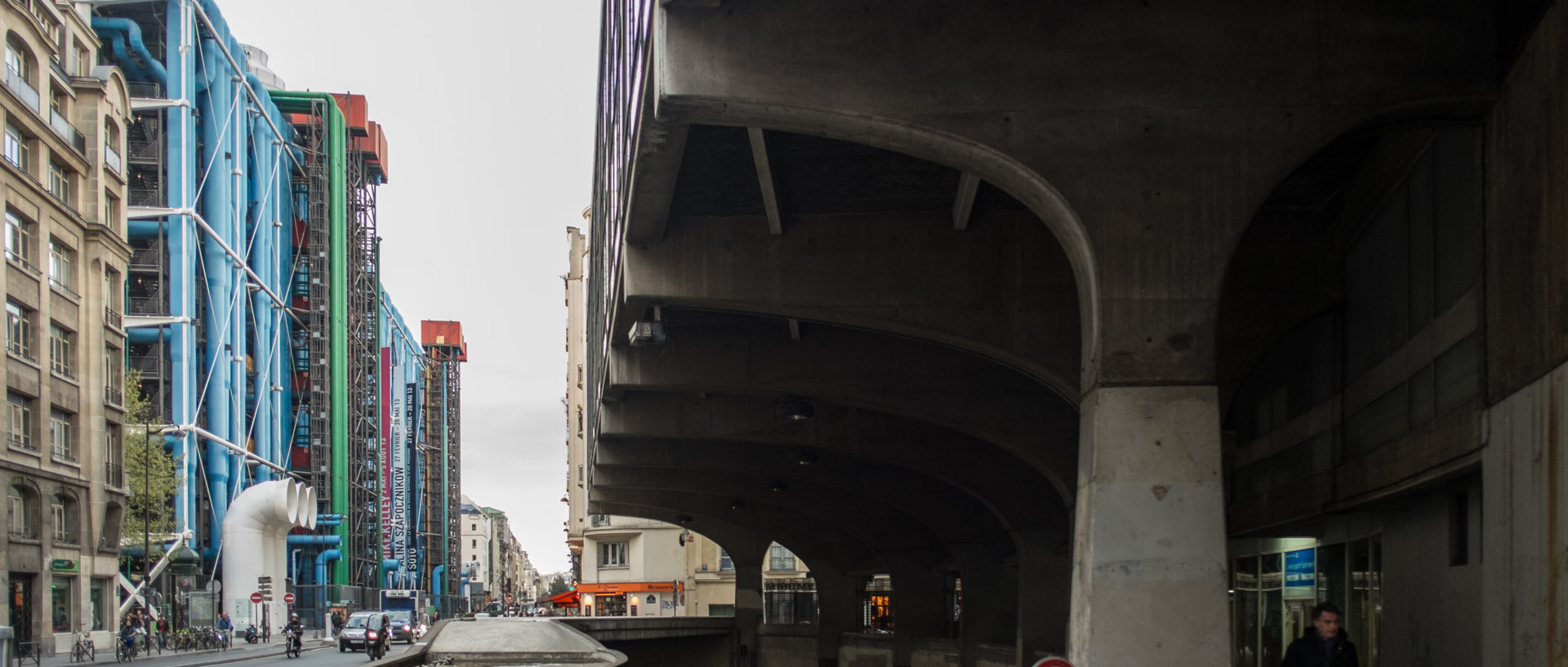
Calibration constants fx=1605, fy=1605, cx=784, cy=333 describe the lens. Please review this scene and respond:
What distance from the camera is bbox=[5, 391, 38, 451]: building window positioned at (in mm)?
46719

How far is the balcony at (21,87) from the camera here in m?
47.8

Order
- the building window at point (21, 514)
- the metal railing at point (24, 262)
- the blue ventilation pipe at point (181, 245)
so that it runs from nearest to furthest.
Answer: the building window at point (21, 514), the metal railing at point (24, 262), the blue ventilation pipe at point (181, 245)

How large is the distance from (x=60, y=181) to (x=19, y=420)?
9232 millimetres

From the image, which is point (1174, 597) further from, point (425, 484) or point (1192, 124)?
point (425, 484)

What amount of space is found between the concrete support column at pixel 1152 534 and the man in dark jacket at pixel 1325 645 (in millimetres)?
793

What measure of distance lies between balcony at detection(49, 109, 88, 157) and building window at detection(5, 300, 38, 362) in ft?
21.3

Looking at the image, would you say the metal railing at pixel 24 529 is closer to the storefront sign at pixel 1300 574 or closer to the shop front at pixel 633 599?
the storefront sign at pixel 1300 574

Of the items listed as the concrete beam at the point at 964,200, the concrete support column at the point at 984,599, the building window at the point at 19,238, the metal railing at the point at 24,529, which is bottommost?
the concrete support column at the point at 984,599

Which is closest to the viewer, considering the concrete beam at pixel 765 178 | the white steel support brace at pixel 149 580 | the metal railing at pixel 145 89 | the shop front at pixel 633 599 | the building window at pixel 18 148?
the concrete beam at pixel 765 178

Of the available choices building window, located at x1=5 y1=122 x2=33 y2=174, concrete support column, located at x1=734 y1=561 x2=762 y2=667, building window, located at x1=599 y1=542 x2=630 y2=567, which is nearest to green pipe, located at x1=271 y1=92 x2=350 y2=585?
building window, located at x1=599 y1=542 x2=630 y2=567

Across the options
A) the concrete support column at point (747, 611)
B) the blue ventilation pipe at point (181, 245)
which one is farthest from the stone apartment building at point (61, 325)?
the concrete support column at point (747, 611)

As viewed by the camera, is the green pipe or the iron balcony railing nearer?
the iron balcony railing

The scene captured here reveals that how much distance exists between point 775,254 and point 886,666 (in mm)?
34899

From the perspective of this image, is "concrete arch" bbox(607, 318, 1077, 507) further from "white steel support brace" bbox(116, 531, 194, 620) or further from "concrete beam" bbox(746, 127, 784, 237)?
"white steel support brace" bbox(116, 531, 194, 620)
